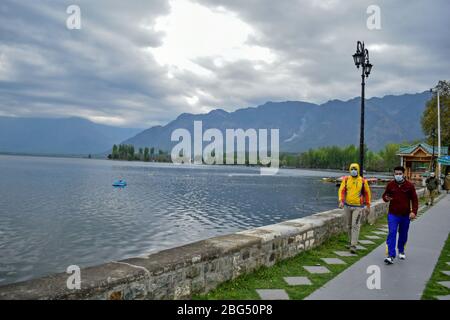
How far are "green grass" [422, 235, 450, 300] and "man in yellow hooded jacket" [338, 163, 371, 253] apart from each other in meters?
1.88

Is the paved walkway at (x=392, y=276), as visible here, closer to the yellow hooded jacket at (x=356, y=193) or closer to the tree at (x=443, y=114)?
the yellow hooded jacket at (x=356, y=193)

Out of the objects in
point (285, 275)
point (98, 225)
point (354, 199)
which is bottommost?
point (98, 225)

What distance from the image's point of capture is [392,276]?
20.7ft

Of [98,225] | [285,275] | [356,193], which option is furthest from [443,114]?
[285,275]

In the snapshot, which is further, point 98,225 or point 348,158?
point 348,158

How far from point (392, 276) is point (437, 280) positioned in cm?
74

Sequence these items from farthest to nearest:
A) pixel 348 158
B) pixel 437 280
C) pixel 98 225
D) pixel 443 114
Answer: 1. pixel 348 158
2. pixel 443 114
3. pixel 98 225
4. pixel 437 280

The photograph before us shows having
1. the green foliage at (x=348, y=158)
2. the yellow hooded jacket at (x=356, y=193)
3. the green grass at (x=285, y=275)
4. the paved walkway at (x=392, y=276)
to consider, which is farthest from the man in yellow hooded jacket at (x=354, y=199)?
the green foliage at (x=348, y=158)

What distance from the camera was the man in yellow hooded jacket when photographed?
8578 mm

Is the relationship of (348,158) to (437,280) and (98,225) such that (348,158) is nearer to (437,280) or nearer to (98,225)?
(98,225)

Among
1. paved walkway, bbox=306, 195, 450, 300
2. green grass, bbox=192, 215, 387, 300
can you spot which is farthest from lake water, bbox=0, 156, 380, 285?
paved walkway, bbox=306, 195, 450, 300

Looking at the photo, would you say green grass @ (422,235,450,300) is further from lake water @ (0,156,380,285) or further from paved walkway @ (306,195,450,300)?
lake water @ (0,156,380,285)

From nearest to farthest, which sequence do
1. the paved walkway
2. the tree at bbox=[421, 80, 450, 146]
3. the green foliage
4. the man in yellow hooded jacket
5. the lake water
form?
1. the paved walkway
2. the man in yellow hooded jacket
3. the lake water
4. the tree at bbox=[421, 80, 450, 146]
5. the green foliage

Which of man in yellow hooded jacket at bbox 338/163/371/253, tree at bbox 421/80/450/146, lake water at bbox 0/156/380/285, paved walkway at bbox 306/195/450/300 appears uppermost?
tree at bbox 421/80/450/146
